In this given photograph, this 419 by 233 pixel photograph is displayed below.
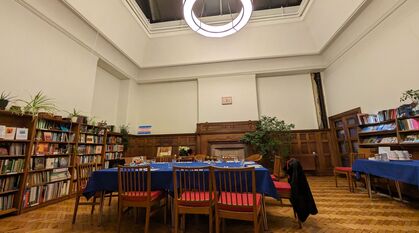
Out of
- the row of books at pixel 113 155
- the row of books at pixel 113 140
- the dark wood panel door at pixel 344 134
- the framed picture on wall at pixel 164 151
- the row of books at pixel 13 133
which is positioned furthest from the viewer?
the framed picture on wall at pixel 164 151

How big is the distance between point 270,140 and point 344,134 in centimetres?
236

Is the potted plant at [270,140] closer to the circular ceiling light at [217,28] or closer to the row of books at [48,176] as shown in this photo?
the circular ceiling light at [217,28]

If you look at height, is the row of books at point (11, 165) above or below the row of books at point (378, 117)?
below

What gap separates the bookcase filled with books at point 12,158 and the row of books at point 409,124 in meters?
6.85

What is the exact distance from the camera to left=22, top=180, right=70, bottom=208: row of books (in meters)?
3.16

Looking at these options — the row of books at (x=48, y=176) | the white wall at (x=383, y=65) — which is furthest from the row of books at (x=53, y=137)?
the white wall at (x=383, y=65)

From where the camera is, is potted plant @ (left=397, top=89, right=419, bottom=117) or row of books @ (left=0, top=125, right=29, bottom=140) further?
potted plant @ (left=397, top=89, right=419, bottom=117)

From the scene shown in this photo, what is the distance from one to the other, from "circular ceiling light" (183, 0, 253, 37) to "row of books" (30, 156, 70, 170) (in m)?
3.95

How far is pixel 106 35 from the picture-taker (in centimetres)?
513

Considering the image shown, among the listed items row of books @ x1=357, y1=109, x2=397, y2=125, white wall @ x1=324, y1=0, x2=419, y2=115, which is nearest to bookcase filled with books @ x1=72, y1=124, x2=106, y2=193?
row of books @ x1=357, y1=109, x2=397, y2=125

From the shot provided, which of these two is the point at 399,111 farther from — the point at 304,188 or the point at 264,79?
the point at 264,79

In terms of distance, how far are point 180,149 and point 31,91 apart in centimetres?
409

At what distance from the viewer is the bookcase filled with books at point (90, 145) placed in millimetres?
4332

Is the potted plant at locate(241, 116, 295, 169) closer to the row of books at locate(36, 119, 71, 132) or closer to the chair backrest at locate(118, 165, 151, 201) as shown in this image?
the chair backrest at locate(118, 165, 151, 201)
